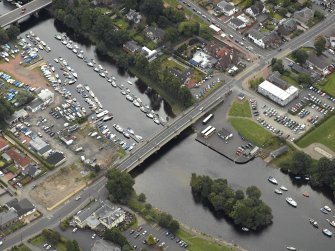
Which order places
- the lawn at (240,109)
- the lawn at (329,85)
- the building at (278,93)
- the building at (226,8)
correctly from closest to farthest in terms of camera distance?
1. the lawn at (240,109)
2. the building at (278,93)
3. the lawn at (329,85)
4. the building at (226,8)

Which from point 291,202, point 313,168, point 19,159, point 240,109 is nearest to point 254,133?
point 240,109

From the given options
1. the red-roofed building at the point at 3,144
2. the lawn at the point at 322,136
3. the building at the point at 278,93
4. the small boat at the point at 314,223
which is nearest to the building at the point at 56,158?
the red-roofed building at the point at 3,144

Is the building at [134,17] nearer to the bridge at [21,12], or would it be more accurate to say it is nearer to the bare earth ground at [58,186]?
the bridge at [21,12]

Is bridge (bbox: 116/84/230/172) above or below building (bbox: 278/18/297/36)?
below

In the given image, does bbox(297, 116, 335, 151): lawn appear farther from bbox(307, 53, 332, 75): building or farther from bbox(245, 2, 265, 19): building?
bbox(245, 2, 265, 19): building

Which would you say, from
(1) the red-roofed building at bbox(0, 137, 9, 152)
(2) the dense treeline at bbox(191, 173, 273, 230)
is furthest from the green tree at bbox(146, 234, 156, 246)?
(1) the red-roofed building at bbox(0, 137, 9, 152)
